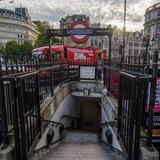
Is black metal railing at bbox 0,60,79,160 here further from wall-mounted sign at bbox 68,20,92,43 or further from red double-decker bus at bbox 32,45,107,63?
red double-decker bus at bbox 32,45,107,63

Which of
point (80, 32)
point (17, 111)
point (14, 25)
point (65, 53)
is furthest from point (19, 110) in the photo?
point (14, 25)

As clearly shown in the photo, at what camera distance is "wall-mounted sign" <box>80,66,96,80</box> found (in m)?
9.35

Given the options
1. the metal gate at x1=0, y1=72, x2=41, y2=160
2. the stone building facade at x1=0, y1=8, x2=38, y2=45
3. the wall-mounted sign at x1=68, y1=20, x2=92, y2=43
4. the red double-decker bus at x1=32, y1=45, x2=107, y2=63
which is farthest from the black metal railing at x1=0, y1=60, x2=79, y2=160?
the stone building facade at x1=0, y1=8, x2=38, y2=45

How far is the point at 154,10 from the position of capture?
40000mm

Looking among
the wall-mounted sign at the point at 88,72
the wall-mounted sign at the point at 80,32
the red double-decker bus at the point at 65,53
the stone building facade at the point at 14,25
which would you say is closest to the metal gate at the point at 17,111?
the wall-mounted sign at the point at 80,32

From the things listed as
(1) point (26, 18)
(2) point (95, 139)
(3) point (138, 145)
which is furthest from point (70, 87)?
(1) point (26, 18)

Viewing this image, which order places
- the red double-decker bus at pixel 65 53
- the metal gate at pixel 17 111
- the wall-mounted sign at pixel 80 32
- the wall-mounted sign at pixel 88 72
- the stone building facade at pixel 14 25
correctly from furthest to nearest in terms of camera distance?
1. the stone building facade at pixel 14 25
2. the red double-decker bus at pixel 65 53
3. the wall-mounted sign at pixel 88 72
4. the wall-mounted sign at pixel 80 32
5. the metal gate at pixel 17 111

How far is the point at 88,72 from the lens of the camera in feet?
30.9

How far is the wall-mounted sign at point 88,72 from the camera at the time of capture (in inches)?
368

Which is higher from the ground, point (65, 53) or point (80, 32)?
point (80, 32)

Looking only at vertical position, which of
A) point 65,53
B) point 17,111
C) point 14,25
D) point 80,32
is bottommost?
point 17,111

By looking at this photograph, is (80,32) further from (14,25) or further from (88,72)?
(14,25)

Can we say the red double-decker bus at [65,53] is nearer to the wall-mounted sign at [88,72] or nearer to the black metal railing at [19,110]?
the wall-mounted sign at [88,72]

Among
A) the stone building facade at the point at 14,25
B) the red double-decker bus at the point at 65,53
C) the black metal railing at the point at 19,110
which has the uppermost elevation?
the stone building facade at the point at 14,25
